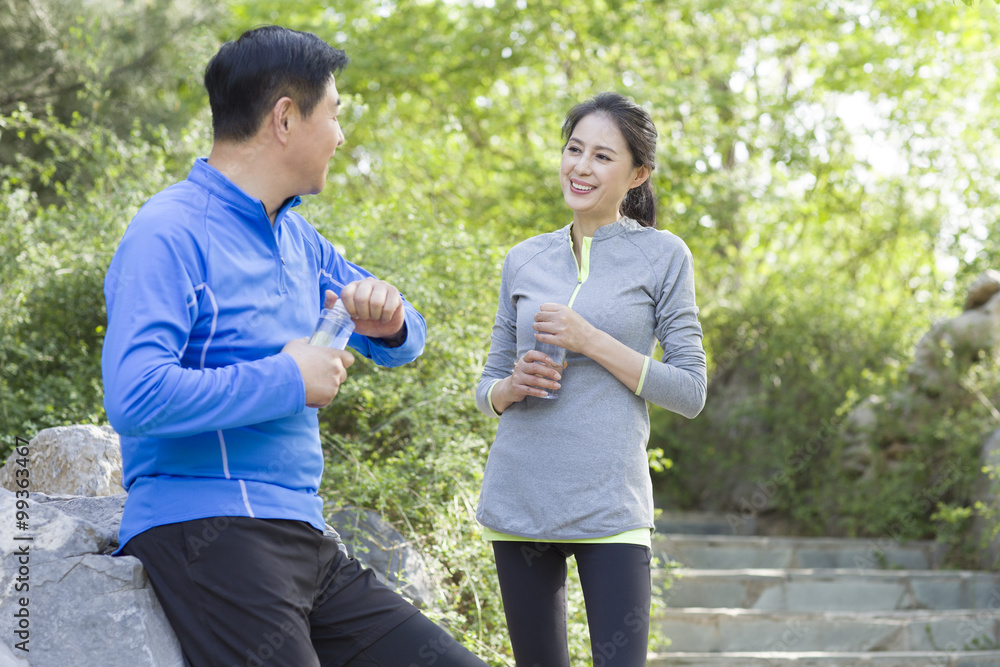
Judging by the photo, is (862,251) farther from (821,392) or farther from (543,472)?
(543,472)

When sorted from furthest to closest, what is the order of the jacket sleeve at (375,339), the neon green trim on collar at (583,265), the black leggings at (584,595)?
the neon green trim on collar at (583,265), the black leggings at (584,595), the jacket sleeve at (375,339)

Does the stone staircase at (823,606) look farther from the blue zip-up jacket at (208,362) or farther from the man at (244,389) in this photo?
the blue zip-up jacket at (208,362)

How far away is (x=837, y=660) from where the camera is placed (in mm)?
4266

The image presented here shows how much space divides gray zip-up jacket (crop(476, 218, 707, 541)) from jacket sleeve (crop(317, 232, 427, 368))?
417 mm

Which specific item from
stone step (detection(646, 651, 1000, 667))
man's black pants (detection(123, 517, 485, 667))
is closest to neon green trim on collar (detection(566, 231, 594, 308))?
man's black pants (detection(123, 517, 485, 667))

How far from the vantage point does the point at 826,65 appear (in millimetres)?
8469

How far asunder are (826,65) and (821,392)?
132 inches

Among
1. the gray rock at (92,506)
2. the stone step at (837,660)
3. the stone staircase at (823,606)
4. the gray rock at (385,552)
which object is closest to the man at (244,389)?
the gray rock at (92,506)

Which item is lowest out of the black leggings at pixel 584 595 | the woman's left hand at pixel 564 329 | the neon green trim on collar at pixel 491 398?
the black leggings at pixel 584 595

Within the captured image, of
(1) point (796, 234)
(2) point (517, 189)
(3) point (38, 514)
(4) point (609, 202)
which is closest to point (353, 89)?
(2) point (517, 189)

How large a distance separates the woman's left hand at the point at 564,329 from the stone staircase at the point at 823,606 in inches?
87.6

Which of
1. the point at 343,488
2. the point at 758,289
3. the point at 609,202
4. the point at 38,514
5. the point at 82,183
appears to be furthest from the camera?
the point at 758,289

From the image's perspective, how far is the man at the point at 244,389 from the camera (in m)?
1.19

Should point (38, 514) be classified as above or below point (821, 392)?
above
